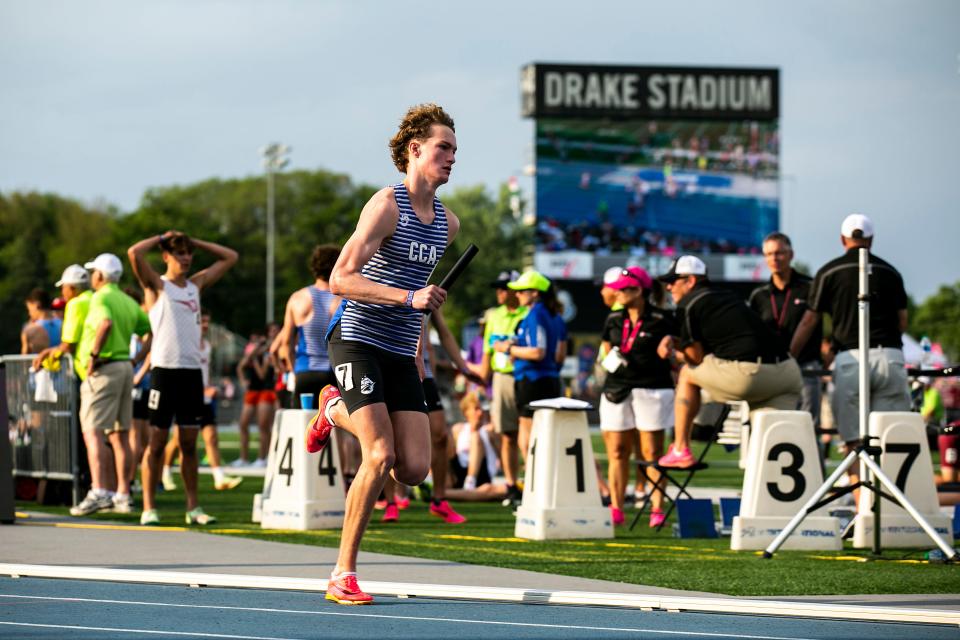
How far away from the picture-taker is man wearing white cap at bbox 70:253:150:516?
496 inches

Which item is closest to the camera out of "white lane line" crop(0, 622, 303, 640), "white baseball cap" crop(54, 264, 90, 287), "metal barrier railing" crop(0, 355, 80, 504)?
"white lane line" crop(0, 622, 303, 640)

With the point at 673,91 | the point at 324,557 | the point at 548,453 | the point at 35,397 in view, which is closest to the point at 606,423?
the point at 548,453

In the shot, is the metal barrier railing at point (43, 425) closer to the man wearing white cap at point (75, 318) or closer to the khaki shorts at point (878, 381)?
the man wearing white cap at point (75, 318)

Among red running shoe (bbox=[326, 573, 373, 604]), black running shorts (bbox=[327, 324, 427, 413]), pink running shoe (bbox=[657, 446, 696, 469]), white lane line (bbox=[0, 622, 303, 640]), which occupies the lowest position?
white lane line (bbox=[0, 622, 303, 640])

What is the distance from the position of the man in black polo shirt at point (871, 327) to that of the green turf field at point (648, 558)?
1164 mm

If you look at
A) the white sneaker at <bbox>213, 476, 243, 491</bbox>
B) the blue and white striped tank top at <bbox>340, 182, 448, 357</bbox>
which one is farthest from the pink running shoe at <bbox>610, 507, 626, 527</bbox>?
the white sneaker at <bbox>213, 476, 243, 491</bbox>

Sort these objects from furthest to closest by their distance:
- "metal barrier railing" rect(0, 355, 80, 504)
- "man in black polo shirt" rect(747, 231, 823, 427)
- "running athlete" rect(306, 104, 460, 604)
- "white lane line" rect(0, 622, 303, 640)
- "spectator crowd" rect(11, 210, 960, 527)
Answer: "metal barrier railing" rect(0, 355, 80, 504)
"man in black polo shirt" rect(747, 231, 823, 427)
"spectator crowd" rect(11, 210, 960, 527)
"running athlete" rect(306, 104, 460, 604)
"white lane line" rect(0, 622, 303, 640)

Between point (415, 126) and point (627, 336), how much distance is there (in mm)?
5573

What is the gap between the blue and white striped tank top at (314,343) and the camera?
1229cm

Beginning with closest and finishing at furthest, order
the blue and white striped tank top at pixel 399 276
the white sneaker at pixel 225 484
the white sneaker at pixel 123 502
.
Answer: the blue and white striped tank top at pixel 399 276 → the white sneaker at pixel 123 502 → the white sneaker at pixel 225 484

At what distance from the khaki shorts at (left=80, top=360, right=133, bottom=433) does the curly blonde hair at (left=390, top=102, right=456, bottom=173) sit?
6.01 metres

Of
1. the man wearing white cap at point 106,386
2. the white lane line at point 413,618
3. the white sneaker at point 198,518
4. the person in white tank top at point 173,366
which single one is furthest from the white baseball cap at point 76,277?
the white lane line at point 413,618

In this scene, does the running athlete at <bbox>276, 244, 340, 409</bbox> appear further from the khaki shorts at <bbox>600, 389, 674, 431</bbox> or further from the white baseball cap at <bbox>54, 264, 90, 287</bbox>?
the khaki shorts at <bbox>600, 389, 674, 431</bbox>

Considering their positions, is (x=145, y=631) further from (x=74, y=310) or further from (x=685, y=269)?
(x=74, y=310)
